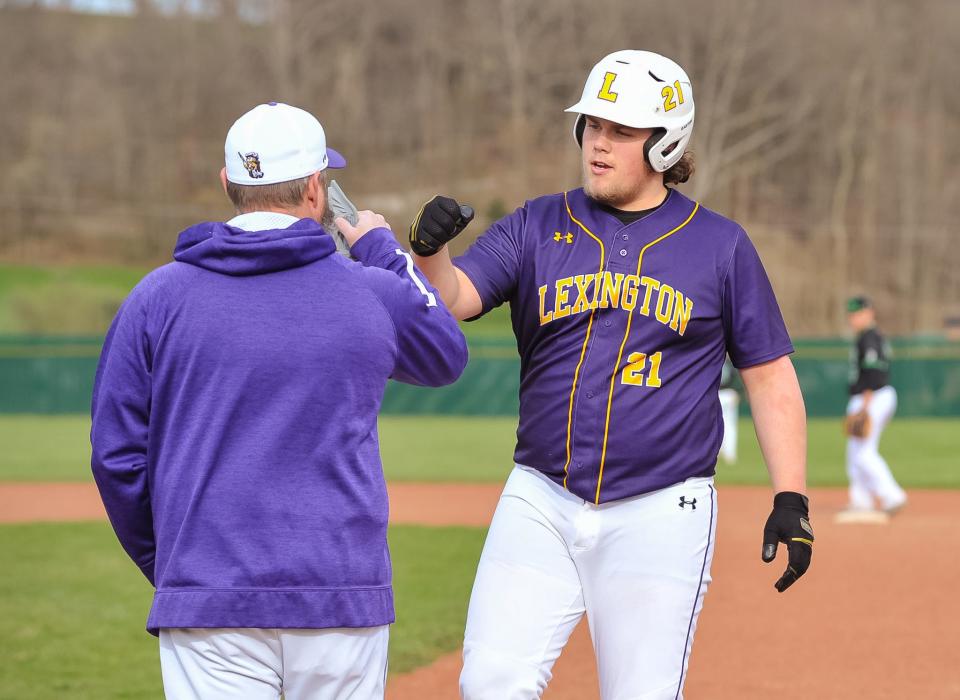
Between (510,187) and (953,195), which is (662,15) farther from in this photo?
(953,195)

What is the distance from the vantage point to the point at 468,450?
68.4ft

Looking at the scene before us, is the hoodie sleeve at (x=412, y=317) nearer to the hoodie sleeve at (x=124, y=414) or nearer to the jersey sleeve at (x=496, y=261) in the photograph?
the hoodie sleeve at (x=124, y=414)

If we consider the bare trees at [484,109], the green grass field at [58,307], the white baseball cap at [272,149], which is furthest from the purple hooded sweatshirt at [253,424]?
the bare trees at [484,109]

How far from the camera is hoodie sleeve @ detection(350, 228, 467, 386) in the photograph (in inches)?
111

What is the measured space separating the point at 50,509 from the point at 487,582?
1080 centimetres

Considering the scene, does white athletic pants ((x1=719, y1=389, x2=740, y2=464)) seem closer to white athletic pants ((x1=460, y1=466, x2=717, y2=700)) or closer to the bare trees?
white athletic pants ((x1=460, y1=466, x2=717, y2=700))

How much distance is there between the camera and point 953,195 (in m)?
55.7

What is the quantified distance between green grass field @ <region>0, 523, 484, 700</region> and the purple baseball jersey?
324 centimetres

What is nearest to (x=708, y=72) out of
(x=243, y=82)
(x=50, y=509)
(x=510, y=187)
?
(x=510, y=187)

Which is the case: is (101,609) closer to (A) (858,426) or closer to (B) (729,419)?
(A) (858,426)

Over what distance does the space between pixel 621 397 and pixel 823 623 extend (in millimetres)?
4702

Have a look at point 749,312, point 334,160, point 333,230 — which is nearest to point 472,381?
point 749,312

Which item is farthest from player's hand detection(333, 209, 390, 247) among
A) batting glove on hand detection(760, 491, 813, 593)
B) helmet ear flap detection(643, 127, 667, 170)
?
batting glove on hand detection(760, 491, 813, 593)

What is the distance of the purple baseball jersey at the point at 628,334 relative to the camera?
11.7ft
